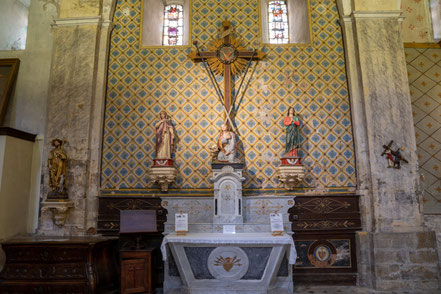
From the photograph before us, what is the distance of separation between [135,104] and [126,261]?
3.63 metres

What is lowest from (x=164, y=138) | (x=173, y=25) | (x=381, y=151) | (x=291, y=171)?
(x=291, y=171)

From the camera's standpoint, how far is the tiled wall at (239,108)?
7.77 metres

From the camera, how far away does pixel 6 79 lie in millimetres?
8344

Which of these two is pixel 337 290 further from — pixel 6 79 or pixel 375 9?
pixel 6 79

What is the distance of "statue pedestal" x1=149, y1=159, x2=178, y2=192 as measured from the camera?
7.41 meters

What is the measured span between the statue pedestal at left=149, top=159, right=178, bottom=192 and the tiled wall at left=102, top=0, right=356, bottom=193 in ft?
1.06

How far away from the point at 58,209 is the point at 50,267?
137cm

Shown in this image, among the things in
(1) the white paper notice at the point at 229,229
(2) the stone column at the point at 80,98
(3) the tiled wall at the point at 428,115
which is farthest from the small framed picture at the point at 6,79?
(3) the tiled wall at the point at 428,115

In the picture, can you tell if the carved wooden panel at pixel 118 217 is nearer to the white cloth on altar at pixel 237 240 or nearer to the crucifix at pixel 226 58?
the white cloth on altar at pixel 237 240

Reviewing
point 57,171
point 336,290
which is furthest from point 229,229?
point 57,171

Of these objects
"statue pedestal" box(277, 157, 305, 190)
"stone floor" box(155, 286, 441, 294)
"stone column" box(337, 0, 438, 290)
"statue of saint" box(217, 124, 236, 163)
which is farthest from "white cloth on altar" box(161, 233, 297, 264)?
"stone column" box(337, 0, 438, 290)

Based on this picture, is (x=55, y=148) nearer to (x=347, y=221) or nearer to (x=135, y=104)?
(x=135, y=104)

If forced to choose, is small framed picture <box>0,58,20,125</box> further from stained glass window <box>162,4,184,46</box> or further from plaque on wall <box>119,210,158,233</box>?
plaque on wall <box>119,210,158,233</box>

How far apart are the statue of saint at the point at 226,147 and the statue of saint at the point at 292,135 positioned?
3.84ft
